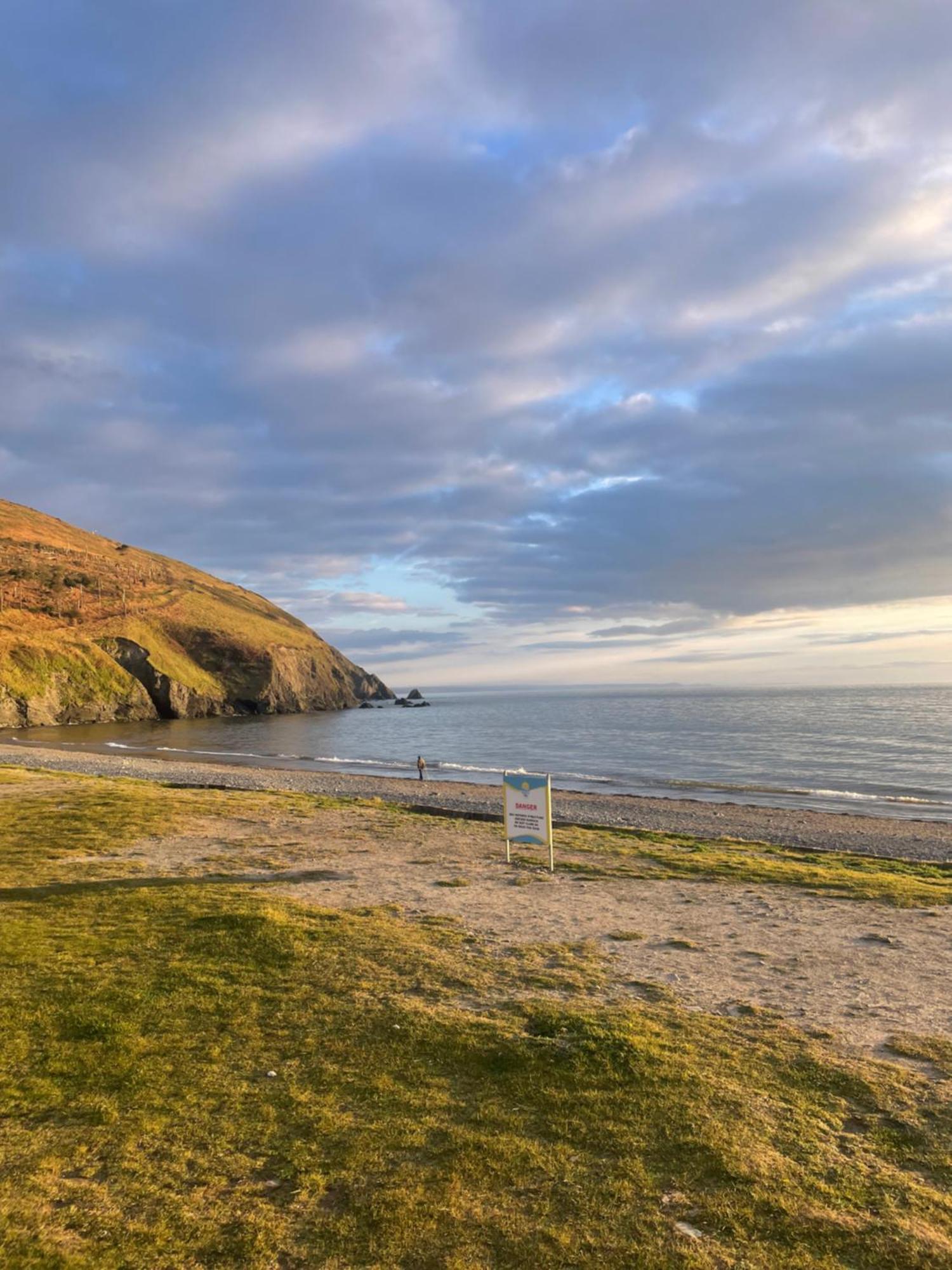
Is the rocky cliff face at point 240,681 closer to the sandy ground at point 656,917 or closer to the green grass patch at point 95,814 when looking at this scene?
the green grass patch at point 95,814

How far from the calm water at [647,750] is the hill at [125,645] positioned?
6921 millimetres

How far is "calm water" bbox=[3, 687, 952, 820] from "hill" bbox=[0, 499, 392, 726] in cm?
692

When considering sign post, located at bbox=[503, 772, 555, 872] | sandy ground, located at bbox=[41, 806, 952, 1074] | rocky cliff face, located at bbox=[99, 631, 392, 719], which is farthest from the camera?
rocky cliff face, located at bbox=[99, 631, 392, 719]

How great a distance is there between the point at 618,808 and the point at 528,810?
19722mm

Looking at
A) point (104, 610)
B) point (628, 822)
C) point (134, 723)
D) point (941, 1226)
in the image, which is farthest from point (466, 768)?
point (104, 610)

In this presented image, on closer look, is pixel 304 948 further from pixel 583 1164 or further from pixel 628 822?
pixel 628 822

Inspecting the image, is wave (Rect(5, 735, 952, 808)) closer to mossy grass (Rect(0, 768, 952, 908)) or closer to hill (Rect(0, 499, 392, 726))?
mossy grass (Rect(0, 768, 952, 908))

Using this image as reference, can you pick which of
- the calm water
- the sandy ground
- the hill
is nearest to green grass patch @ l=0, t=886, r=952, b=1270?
the sandy ground

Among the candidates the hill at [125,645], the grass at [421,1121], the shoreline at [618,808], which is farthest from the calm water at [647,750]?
the grass at [421,1121]

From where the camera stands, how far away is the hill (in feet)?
311

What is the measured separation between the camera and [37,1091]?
5.73 meters

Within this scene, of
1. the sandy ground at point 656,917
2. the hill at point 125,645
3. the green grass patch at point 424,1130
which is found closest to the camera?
the green grass patch at point 424,1130

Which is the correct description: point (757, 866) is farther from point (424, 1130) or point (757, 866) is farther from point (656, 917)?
point (424, 1130)

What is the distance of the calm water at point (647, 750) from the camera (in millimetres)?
44966
